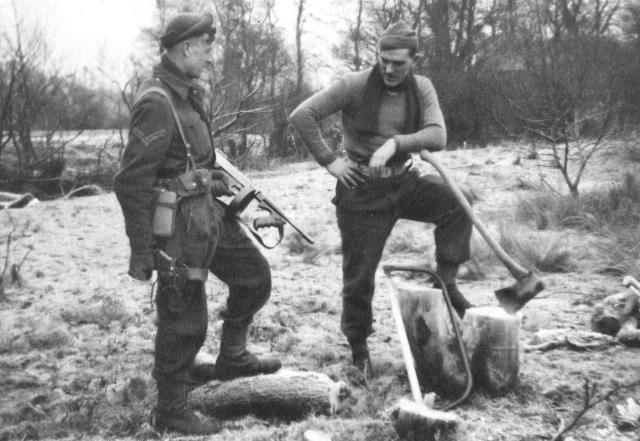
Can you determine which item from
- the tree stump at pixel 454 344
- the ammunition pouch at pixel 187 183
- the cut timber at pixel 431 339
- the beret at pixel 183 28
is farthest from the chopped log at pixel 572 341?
the beret at pixel 183 28

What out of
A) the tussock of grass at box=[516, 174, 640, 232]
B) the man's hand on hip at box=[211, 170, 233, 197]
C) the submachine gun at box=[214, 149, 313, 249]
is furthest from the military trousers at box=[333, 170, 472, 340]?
the tussock of grass at box=[516, 174, 640, 232]

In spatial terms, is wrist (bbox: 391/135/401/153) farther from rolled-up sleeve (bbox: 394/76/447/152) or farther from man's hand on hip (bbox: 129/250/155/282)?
man's hand on hip (bbox: 129/250/155/282)

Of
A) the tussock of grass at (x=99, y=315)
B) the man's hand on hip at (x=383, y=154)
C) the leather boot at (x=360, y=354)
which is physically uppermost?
the man's hand on hip at (x=383, y=154)

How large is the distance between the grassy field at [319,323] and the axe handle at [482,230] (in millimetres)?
587

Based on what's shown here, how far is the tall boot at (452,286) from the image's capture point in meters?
3.75

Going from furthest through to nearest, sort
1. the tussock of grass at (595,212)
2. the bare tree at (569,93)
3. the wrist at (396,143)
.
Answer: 1. the bare tree at (569,93)
2. the tussock of grass at (595,212)
3. the wrist at (396,143)

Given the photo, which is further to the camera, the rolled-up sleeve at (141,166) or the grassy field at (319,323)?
the grassy field at (319,323)

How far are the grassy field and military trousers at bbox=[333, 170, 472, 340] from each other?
465 mm

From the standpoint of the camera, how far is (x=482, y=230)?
11.3 feet

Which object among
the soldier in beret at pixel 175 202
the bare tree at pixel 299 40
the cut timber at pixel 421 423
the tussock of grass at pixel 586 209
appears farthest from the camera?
the bare tree at pixel 299 40

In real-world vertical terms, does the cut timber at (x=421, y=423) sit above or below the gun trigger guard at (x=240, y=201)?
below

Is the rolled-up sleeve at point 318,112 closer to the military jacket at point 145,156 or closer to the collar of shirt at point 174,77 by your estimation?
the collar of shirt at point 174,77

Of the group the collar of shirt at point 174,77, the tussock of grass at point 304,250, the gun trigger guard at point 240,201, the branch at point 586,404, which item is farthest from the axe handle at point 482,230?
the tussock of grass at point 304,250

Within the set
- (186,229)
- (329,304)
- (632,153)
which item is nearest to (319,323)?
(329,304)
